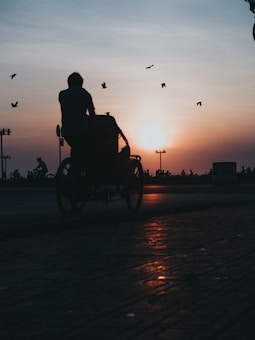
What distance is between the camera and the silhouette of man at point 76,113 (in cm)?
1513

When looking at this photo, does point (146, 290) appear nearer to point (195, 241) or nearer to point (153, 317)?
point (153, 317)

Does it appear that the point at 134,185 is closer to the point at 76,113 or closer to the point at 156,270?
the point at 76,113

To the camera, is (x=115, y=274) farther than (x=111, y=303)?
Yes

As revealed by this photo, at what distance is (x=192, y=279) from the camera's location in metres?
7.19

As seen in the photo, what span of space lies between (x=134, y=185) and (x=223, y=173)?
134ft

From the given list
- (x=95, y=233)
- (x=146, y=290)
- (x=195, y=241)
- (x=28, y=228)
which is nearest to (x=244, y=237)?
(x=195, y=241)

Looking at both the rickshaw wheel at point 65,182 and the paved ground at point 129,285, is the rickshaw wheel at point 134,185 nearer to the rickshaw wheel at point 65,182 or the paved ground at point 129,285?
the rickshaw wheel at point 65,182

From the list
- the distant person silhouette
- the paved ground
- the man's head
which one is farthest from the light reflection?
the distant person silhouette

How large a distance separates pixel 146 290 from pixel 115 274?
104 centimetres

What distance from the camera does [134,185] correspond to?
16.7 meters

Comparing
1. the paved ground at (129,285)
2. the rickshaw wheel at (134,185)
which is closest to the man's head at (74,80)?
the rickshaw wheel at (134,185)

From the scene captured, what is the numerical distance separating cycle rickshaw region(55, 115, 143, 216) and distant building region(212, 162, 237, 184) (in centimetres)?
4074

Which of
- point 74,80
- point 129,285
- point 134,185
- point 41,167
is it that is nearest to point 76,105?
point 74,80

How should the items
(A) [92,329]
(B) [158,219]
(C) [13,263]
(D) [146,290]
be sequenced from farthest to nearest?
(B) [158,219] → (C) [13,263] → (D) [146,290] → (A) [92,329]
